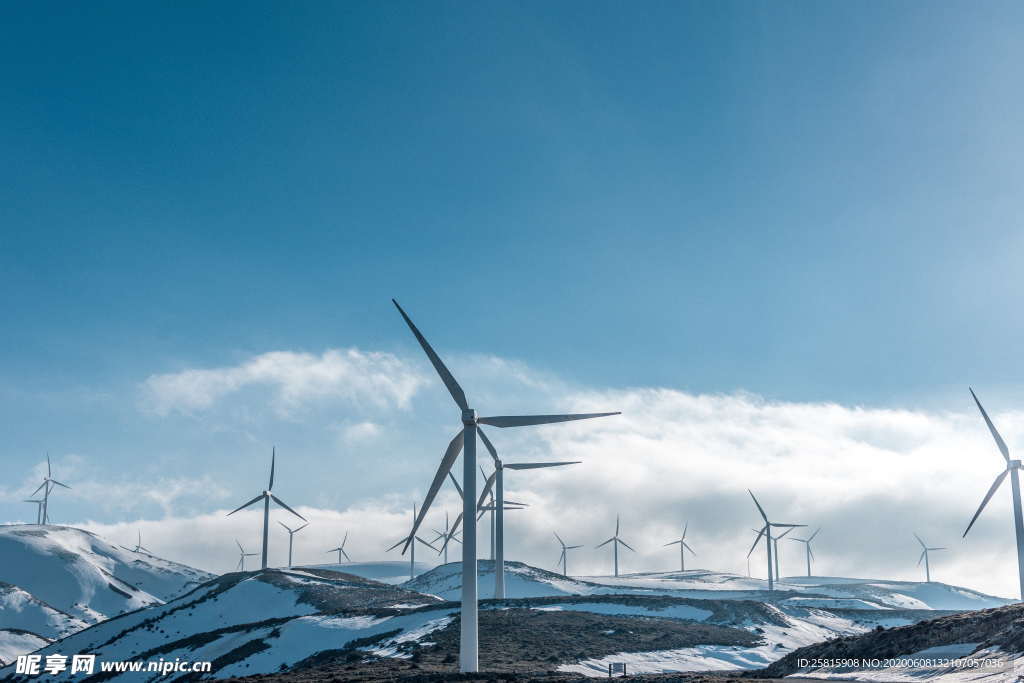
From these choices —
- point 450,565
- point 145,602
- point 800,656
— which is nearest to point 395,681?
point 800,656

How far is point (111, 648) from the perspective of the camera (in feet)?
282

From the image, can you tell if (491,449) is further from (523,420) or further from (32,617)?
(32,617)

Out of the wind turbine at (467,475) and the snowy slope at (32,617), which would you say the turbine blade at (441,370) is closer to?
the wind turbine at (467,475)

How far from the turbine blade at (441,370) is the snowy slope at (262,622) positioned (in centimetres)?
2550

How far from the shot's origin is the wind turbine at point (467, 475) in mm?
37906

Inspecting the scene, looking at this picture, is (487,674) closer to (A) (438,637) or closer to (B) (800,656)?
(B) (800,656)

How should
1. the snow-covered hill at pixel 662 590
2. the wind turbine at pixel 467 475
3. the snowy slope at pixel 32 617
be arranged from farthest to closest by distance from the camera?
the snowy slope at pixel 32 617
the snow-covered hill at pixel 662 590
the wind turbine at pixel 467 475

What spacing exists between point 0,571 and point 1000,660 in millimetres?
216187

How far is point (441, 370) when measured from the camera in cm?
4406

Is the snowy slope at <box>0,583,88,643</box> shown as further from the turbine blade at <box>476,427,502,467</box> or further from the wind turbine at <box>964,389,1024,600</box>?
the wind turbine at <box>964,389,1024,600</box>

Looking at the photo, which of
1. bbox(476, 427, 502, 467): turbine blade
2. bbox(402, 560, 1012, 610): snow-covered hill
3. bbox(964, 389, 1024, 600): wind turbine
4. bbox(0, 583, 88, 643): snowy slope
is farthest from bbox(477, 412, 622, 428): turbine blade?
bbox(0, 583, 88, 643): snowy slope

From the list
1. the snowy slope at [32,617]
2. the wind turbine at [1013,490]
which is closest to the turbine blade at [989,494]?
the wind turbine at [1013,490]

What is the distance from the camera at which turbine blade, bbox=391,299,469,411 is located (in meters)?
43.1

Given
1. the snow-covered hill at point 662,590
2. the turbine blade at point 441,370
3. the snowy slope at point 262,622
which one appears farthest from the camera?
the snow-covered hill at point 662,590
